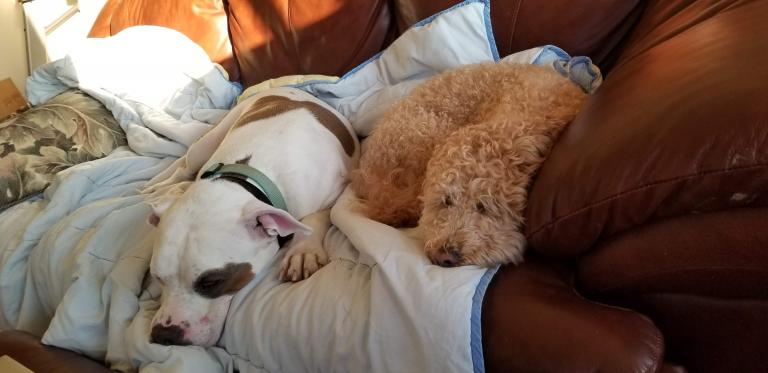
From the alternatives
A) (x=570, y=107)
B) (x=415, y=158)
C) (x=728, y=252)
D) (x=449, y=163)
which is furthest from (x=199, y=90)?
(x=728, y=252)

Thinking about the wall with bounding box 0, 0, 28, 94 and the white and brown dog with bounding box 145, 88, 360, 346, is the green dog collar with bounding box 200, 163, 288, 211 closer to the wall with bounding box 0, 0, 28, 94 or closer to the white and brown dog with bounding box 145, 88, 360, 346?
the white and brown dog with bounding box 145, 88, 360, 346

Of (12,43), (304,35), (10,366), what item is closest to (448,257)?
(10,366)

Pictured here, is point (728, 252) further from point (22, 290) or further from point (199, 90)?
point (199, 90)

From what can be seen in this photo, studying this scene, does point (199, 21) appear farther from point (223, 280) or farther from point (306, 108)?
point (223, 280)

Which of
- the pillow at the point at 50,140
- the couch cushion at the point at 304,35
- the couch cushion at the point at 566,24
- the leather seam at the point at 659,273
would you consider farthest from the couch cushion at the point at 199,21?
the leather seam at the point at 659,273

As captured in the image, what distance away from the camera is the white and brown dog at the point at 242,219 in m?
1.12

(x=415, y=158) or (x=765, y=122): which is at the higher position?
(x=765, y=122)

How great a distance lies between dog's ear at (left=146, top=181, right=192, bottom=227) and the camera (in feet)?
4.10

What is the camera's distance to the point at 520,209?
38.5 inches

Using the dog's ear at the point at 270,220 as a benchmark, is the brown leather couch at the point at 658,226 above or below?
above

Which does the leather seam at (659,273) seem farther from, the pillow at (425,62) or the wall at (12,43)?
the wall at (12,43)

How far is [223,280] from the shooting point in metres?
1.14

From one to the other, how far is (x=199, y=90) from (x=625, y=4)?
5.84 ft

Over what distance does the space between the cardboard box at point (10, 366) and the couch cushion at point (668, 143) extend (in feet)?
3.24
